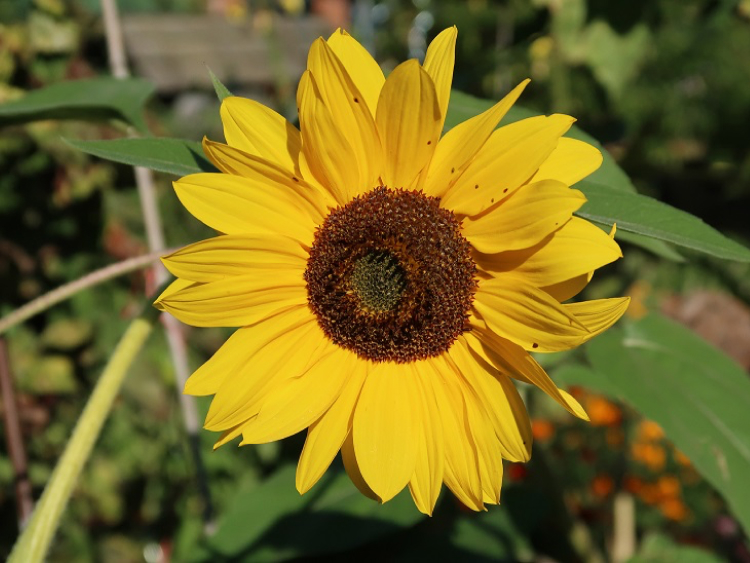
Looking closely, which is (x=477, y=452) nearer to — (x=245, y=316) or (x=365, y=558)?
(x=245, y=316)

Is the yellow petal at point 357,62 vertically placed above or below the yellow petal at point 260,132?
above

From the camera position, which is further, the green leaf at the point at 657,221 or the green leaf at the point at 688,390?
the green leaf at the point at 688,390

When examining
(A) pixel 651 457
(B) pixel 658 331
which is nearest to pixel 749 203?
(A) pixel 651 457

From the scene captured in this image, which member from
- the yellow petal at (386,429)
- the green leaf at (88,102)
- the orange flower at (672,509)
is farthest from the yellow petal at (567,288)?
the orange flower at (672,509)

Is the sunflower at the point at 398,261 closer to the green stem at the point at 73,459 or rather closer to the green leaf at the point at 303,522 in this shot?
the green stem at the point at 73,459

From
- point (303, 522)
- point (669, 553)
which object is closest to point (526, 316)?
point (303, 522)

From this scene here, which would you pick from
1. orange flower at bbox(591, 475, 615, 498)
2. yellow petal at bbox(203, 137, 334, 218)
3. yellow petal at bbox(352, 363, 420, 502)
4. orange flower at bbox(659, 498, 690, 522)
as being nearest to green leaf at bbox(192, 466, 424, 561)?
yellow petal at bbox(352, 363, 420, 502)

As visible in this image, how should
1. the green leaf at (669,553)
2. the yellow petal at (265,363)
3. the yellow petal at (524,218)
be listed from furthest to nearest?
the green leaf at (669,553), the yellow petal at (265,363), the yellow petal at (524,218)

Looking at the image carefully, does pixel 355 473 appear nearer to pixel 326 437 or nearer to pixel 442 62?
pixel 326 437
